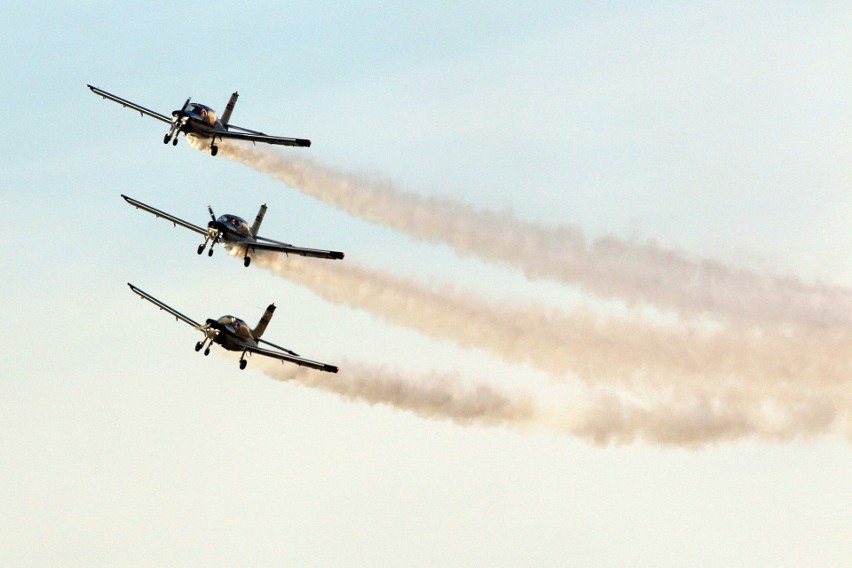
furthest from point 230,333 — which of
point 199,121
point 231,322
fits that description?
point 199,121

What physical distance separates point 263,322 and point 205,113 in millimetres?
13948

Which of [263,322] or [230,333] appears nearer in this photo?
[230,333]

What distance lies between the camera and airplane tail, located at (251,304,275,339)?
91.8 metres

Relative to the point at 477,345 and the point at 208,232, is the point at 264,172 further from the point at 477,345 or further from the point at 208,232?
the point at 477,345

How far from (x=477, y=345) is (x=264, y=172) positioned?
18.0 m

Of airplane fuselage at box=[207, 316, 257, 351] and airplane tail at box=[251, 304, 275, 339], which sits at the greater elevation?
airplane tail at box=[251, 304, 275, 339]

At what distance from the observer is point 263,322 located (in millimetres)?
92375

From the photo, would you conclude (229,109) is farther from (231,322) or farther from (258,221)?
(231,322)

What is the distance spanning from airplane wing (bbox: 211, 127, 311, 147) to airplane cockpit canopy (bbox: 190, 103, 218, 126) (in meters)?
0.69

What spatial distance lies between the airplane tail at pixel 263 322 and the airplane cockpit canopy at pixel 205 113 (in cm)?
1248

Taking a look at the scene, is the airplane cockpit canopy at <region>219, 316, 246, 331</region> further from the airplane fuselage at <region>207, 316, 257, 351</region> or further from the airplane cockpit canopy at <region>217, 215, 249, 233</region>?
the airplane cockpit canopy at <region>217, 215, 249, 233</region>

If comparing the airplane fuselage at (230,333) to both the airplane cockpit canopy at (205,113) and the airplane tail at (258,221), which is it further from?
the airplane cockpit canopy at (205,113)

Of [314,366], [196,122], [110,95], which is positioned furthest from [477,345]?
[110,95]

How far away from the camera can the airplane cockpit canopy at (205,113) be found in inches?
3661
